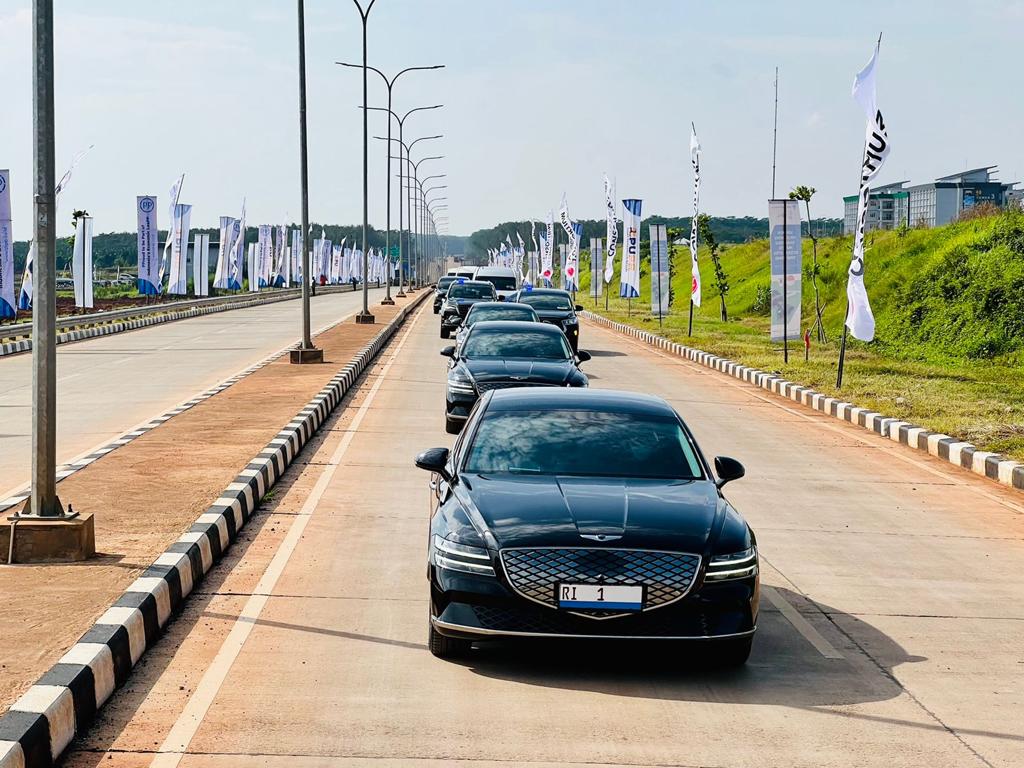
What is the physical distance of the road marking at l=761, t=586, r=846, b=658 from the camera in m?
7.61

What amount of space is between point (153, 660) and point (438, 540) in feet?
5.18

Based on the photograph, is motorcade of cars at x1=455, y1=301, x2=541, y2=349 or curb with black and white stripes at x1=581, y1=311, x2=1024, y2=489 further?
motorcade of cars at x1=455, y1=301, x2=541, y2=349

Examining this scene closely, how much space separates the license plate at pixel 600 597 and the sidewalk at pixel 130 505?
239 cm

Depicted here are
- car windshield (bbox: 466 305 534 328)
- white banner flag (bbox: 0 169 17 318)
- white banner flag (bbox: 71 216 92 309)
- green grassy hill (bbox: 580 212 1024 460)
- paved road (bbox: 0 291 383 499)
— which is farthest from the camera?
white banner flag (bbox: 71 216 92 309)

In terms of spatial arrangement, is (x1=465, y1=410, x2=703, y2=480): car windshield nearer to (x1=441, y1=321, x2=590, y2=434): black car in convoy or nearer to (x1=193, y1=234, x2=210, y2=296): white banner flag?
(x1=441, y1=321, x2=590, y2=434): black car in convoy

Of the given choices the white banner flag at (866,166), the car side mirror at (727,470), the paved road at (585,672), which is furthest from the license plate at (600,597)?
the white banner flag at (866,166)

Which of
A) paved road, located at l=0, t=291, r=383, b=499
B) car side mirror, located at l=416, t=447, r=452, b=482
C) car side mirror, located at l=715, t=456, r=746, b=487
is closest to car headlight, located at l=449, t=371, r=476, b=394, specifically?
paved road, located at l=0, t=291, r=383, b=499

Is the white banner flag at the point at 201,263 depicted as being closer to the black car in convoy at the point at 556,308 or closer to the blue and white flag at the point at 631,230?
the blue and white flag at the point at 631,230

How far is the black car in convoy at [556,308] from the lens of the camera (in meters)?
34.3

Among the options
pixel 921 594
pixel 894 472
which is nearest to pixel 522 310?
pixel 894 472

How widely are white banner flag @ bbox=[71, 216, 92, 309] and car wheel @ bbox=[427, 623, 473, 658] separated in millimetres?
39981

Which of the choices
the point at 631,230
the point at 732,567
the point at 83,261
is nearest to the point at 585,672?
the point at 732,567

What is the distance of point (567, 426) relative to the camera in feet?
28.3

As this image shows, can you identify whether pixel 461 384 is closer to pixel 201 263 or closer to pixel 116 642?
pixel 116 642
